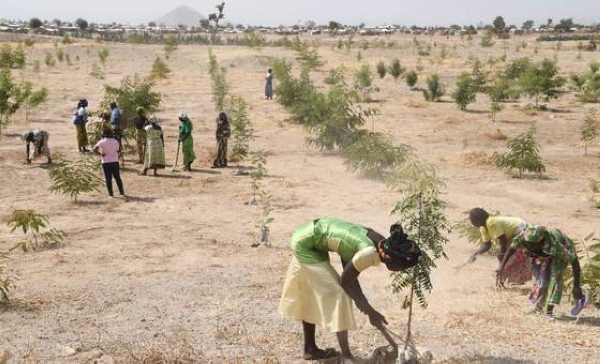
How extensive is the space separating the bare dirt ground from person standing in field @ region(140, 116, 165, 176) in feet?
0.82

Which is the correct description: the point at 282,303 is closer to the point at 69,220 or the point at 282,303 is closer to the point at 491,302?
the point at 491,302

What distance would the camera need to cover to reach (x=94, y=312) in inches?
250

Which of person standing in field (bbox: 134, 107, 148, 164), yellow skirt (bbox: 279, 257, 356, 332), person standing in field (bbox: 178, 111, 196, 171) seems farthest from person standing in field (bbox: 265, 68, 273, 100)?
yellow skirt (bbox: 279, 257, 356, 332)

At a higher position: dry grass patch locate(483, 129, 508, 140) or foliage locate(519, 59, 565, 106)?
foliage locate(519, 59, 565, 106)

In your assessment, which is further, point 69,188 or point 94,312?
point 69,188

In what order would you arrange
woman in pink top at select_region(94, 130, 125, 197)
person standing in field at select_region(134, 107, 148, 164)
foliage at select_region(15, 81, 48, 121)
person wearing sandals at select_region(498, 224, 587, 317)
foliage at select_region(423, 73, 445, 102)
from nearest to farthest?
person wearing sandals at select_region(498, 224, 587, 317) → woman in pink top at select_region(94, 130, 125, 197) → person standing in field at select_region(134, 107, 148, 164) → foliage at select_region(15, 81, 48, 121) → foliage at select_region(423, 73, 445, 102)

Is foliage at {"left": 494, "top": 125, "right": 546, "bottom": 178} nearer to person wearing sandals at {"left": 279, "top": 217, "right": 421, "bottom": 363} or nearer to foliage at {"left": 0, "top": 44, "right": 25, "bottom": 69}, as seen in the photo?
person wearing sandals at {"left": 279, "top": 217, "right": 421, "bottom": 363}

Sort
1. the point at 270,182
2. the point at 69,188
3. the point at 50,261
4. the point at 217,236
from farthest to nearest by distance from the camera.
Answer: the point at 270,182 → the point at 69,188 → the point at 217,236 → the point at 50,261

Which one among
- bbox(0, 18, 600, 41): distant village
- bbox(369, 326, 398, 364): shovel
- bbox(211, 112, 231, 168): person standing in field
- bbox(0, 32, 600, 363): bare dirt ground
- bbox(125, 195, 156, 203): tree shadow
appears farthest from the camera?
bbox(0, 18, 600, 41): distant village

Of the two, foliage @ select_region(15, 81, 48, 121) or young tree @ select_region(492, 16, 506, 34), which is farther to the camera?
young tree @ select_region(492, 16, 506, 34)

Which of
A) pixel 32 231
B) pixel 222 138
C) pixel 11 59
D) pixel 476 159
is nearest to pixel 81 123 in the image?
pixel 222 138

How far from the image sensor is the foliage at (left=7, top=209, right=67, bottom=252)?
794cm

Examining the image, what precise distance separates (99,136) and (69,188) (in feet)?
11.4

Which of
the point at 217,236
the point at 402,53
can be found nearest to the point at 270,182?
the point at 217,236
